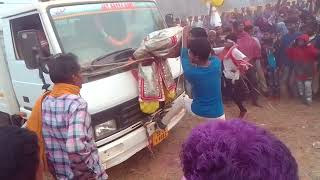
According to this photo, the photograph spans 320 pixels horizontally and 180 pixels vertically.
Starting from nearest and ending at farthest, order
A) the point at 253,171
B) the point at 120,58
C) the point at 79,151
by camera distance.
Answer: the point at 253,171 → the point at 79,151 → the point at 120,58

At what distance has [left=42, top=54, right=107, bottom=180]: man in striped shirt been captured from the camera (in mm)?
2582

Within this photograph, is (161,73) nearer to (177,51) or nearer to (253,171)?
(177,51)

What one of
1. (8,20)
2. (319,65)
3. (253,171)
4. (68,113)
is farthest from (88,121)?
(319,65)

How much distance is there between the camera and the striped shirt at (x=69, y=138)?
8.45 feet

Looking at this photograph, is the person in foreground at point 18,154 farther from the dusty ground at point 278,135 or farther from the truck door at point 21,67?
the truck door at point 21,67

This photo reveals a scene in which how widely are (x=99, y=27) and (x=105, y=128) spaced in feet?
3.88

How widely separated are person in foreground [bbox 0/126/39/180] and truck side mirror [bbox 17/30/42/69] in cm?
229

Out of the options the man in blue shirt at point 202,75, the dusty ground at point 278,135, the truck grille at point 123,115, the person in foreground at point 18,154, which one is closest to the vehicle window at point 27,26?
the truck grille at point 123,115

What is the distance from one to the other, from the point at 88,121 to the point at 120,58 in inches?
60.3

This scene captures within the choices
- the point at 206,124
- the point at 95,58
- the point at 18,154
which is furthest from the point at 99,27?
the point at 206,124

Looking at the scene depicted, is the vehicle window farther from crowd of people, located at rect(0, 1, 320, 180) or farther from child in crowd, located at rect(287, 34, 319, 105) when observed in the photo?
child in crowd, located at rect(287, 34, 319, 105)

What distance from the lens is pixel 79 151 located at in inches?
102

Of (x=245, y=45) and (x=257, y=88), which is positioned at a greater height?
(x=245, y=45)

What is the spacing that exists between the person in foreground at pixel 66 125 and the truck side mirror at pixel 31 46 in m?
0.99
